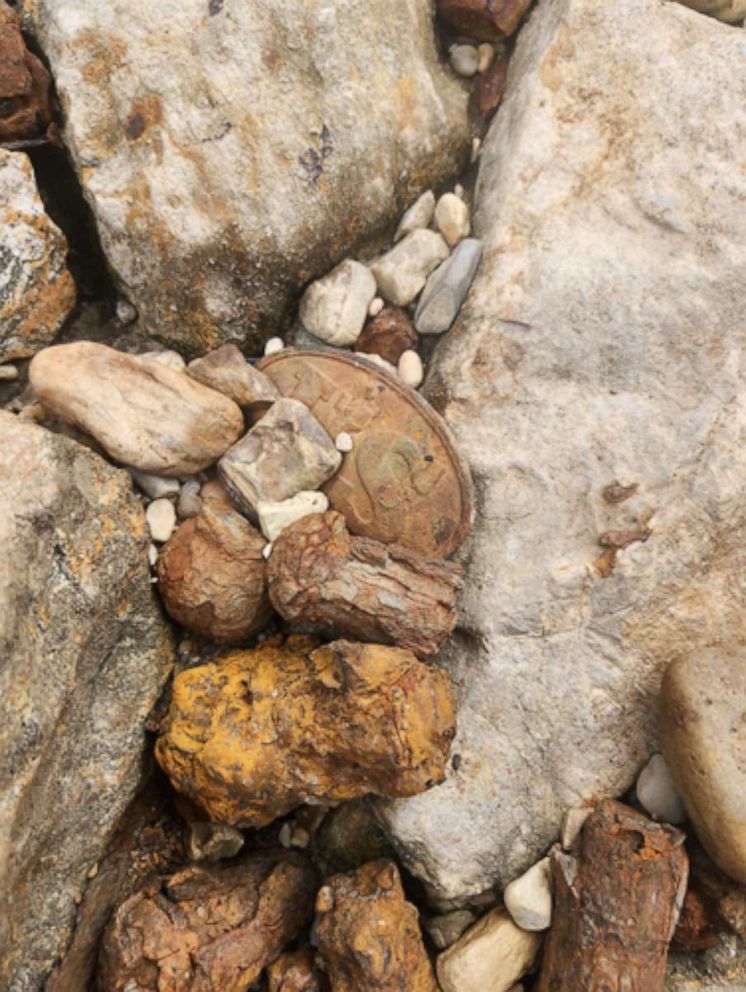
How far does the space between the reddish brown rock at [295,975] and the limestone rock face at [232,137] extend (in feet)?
7.59

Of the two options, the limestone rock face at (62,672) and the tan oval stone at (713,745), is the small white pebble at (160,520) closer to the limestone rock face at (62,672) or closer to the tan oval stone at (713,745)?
the limestone rock face at (62,672)

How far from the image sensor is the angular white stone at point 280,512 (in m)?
2.91

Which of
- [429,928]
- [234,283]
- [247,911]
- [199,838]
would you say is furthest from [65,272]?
[429,928]

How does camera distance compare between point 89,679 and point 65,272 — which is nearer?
point 89,679

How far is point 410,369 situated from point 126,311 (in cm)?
113

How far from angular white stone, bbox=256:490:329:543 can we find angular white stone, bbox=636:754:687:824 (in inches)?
61.0

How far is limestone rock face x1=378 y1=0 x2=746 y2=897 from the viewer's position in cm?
300

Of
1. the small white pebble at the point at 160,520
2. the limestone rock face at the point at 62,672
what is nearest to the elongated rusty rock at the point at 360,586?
the small white pebble at the point at 160,520

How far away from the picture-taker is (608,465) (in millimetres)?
3014

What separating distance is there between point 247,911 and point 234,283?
228cm

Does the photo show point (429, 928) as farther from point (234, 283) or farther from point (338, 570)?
point (234, 283)

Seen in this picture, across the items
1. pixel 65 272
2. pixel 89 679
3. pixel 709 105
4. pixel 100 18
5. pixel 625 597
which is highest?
pixel 709 105

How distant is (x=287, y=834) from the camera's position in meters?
3.22

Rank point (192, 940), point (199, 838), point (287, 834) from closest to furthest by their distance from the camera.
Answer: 1. point (192, 940)
2. point (199, 838)
3. point (287, 834)
